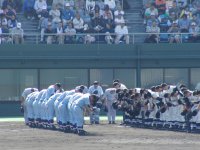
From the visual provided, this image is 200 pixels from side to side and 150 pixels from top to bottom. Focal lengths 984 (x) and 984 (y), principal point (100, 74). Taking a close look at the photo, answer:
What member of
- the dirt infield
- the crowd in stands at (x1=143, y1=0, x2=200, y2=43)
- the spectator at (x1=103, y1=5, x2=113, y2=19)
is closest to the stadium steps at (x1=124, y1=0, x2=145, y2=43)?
the crowd in stands at (x1=143, y1=0, x2=200, y2=43)

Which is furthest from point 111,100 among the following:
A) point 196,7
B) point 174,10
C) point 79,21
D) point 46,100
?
point 196,7

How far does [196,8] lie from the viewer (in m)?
48.4

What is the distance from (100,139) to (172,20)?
19.9 meters

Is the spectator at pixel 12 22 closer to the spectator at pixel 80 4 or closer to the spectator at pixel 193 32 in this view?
the spectator at pixel 80 4

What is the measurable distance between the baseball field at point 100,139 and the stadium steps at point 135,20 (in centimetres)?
1269

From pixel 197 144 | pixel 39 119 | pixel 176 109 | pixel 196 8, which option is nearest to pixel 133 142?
pixel 197 144

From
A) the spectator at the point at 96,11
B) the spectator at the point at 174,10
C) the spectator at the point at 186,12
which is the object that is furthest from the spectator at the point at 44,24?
the spectator at the point at 186,12

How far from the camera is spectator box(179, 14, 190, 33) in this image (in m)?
46.8

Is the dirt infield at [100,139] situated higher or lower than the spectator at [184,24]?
lower

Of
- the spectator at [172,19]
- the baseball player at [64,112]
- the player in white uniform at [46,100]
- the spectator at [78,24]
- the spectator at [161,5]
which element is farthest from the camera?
the spectator at [161,5]

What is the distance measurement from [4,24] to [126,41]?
18.9 feet

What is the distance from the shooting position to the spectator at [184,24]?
46812 mm

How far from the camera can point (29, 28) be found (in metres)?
46.8

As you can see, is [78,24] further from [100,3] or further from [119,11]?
[119,11]
